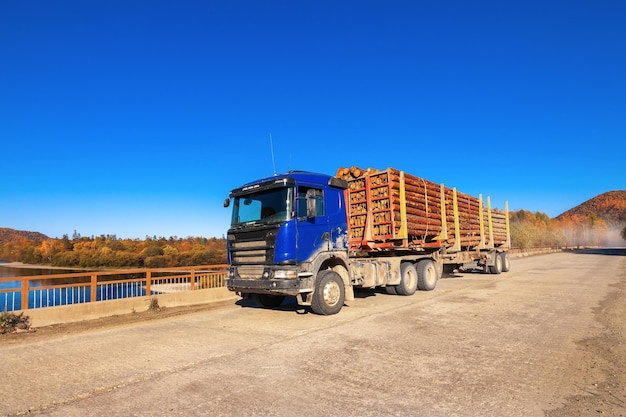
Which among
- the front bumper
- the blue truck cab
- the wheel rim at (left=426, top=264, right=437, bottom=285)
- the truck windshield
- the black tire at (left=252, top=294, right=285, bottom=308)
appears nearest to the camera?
the front bumper

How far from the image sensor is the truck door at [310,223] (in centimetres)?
788

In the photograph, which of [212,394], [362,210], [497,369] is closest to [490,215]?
[362,210]

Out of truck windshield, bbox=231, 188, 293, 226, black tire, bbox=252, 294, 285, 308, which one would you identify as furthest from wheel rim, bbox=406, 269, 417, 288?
truck windshield, bbox=231, 188, 293, 226

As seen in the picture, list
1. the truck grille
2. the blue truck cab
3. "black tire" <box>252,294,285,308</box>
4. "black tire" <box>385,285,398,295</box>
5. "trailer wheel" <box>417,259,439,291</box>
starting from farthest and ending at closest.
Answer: "trailer wheel" <box>417,259,439,291</box> < "black tire" <box>385,285,398,295</box> < "black tire" <box>252,294,285,308</box> < the truck grille < the blue truck cab

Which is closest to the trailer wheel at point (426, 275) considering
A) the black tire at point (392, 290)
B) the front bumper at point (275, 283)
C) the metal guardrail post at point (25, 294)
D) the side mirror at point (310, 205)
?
the black tire at point (392, 290)

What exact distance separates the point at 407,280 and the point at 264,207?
18.8ft

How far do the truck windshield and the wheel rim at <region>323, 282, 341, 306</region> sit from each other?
6.08 ft

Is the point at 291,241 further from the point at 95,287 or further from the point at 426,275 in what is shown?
the point at 426,275

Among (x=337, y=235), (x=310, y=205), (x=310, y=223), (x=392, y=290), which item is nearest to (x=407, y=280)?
(x=392, y=290)

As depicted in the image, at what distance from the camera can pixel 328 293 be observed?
8305 millimetres

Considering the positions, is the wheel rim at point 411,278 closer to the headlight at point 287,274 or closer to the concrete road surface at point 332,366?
the concrete road surface at point 332,366

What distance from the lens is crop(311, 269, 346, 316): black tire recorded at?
8031mm

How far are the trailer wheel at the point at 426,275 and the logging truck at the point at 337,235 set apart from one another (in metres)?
0.03

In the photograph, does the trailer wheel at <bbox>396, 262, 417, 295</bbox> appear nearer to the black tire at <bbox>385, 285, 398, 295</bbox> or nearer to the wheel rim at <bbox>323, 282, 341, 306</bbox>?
the black tire at <bbox>385, 285, 398, 295</bbox>
